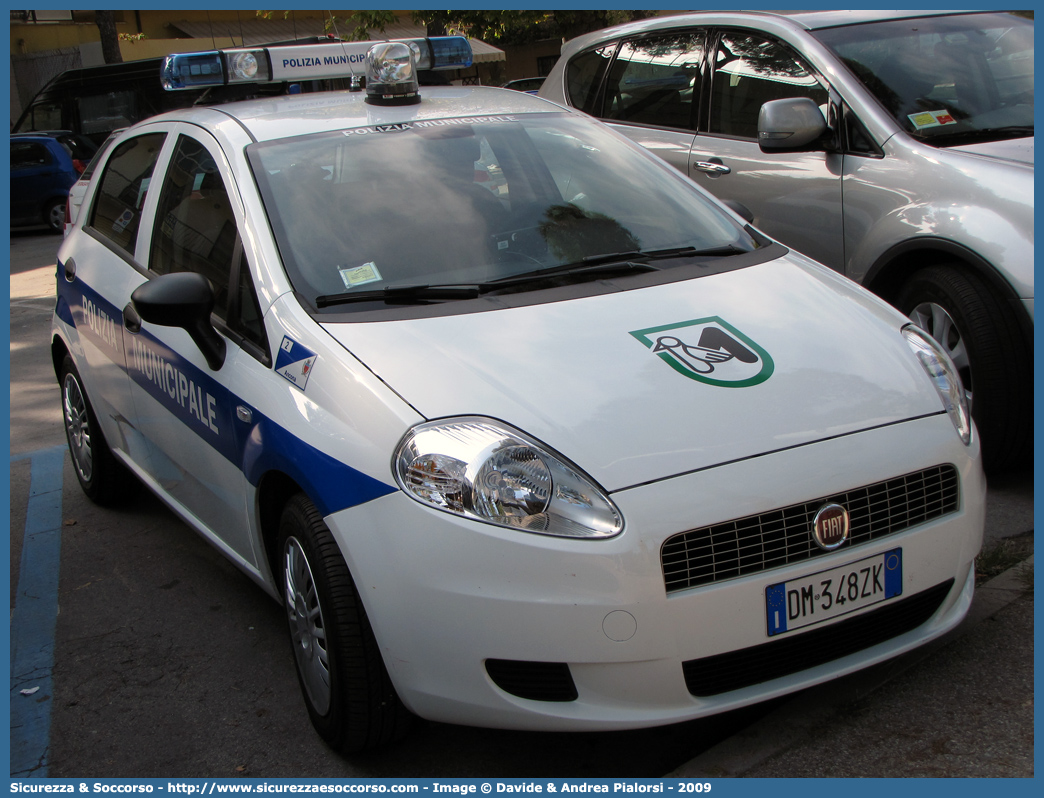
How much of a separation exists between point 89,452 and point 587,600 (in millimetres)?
3193

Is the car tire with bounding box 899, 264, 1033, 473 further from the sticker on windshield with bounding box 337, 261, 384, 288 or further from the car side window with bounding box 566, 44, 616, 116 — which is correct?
the car side window with bounding box 566, 44, 616, 116

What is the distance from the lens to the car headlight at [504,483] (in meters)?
2.38

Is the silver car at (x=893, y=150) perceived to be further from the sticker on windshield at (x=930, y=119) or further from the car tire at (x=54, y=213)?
the car tire at (x=54, y=213)

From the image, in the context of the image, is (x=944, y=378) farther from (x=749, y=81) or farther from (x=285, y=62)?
(x=285, y=62)

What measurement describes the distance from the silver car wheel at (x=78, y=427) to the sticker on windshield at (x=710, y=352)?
2941 mm

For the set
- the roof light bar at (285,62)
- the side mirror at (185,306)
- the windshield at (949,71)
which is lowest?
the side mirror at (185,306)

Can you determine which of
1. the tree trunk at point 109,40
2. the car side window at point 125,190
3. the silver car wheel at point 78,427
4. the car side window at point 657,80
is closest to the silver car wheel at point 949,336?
the car side window at point 657,80

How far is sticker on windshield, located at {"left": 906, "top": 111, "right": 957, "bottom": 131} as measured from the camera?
15.0 ft

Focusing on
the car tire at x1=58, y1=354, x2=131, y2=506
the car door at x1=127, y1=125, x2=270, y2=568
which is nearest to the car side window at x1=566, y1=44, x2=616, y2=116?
the car door at x1=127, y1=125, x2=270, y2=568

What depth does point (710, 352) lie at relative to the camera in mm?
2768

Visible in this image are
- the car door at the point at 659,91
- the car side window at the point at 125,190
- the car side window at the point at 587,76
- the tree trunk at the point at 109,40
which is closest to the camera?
the car side window at the point at 125,190

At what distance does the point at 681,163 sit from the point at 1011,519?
2666mm

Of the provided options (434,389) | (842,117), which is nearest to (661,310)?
(434,389)

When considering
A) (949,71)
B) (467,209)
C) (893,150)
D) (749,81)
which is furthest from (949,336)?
(467,209)
